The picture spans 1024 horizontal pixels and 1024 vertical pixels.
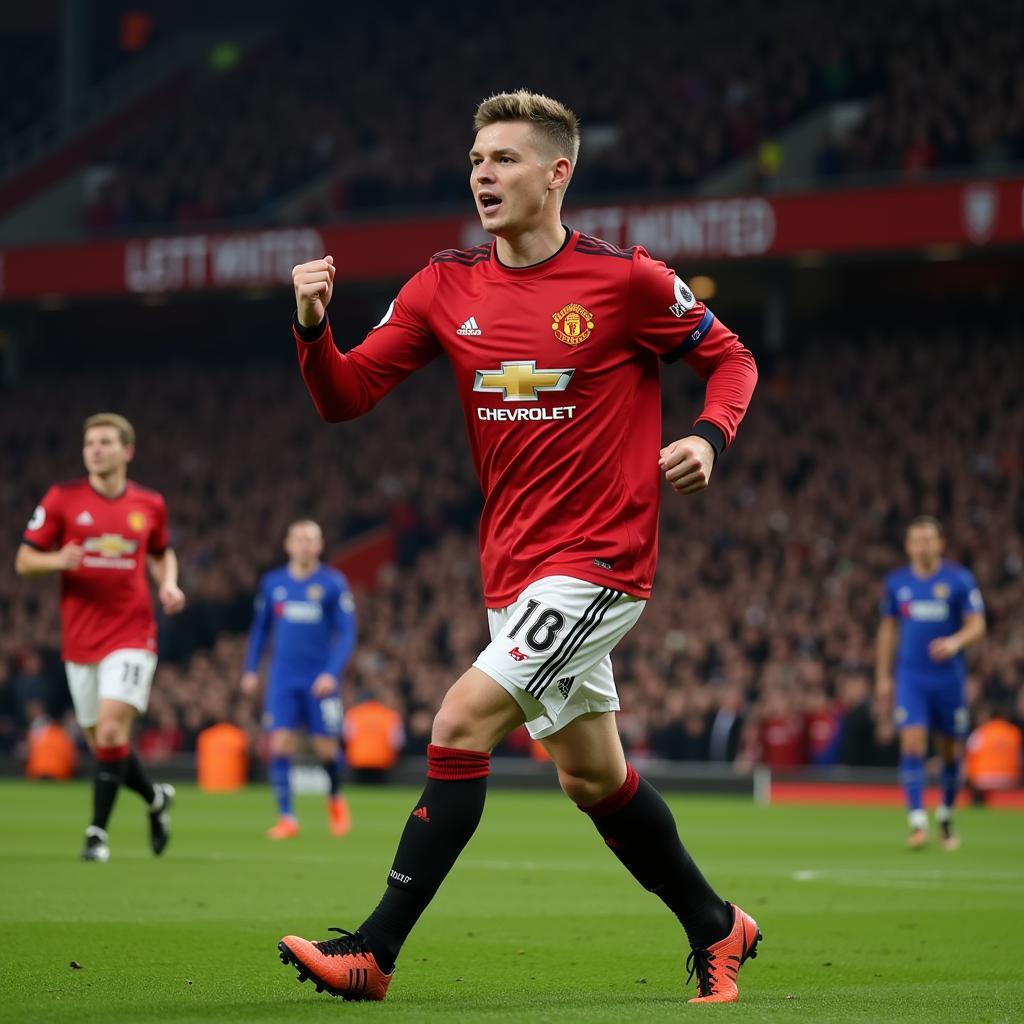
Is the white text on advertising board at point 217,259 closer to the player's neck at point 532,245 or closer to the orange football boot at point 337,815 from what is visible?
the orange football boot at point 337,815

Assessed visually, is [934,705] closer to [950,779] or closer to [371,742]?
[950,779]

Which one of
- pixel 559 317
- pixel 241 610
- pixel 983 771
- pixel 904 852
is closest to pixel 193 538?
pixel 241 610

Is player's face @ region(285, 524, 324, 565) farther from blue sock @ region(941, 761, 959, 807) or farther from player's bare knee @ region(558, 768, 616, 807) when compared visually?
player's bare knee @ region(558, 768, 616, 807)

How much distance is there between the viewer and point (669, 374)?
32188 mm

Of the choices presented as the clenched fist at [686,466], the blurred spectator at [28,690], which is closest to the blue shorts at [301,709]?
the clenched fist at [686,466]

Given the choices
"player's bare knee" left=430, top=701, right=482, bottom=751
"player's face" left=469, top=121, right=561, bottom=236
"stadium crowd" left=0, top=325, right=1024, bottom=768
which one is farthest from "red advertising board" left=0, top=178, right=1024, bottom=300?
"player's bare knee" left=430, top=701, right=482, bottom=751

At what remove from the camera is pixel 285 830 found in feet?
50.6

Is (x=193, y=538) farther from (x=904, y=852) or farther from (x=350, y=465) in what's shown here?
(x=904, y=852)

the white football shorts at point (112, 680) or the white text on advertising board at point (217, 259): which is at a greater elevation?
the white text on advertising board at point (217, 259)

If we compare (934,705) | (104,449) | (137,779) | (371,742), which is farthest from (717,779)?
(104,449)

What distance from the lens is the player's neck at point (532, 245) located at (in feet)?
20.2

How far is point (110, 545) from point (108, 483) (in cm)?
37

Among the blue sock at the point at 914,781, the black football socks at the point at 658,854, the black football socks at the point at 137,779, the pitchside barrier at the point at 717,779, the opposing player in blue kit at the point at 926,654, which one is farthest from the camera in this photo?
the pitchside barrier at the point at 717,779

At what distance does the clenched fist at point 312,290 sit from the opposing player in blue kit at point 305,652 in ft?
33.2
